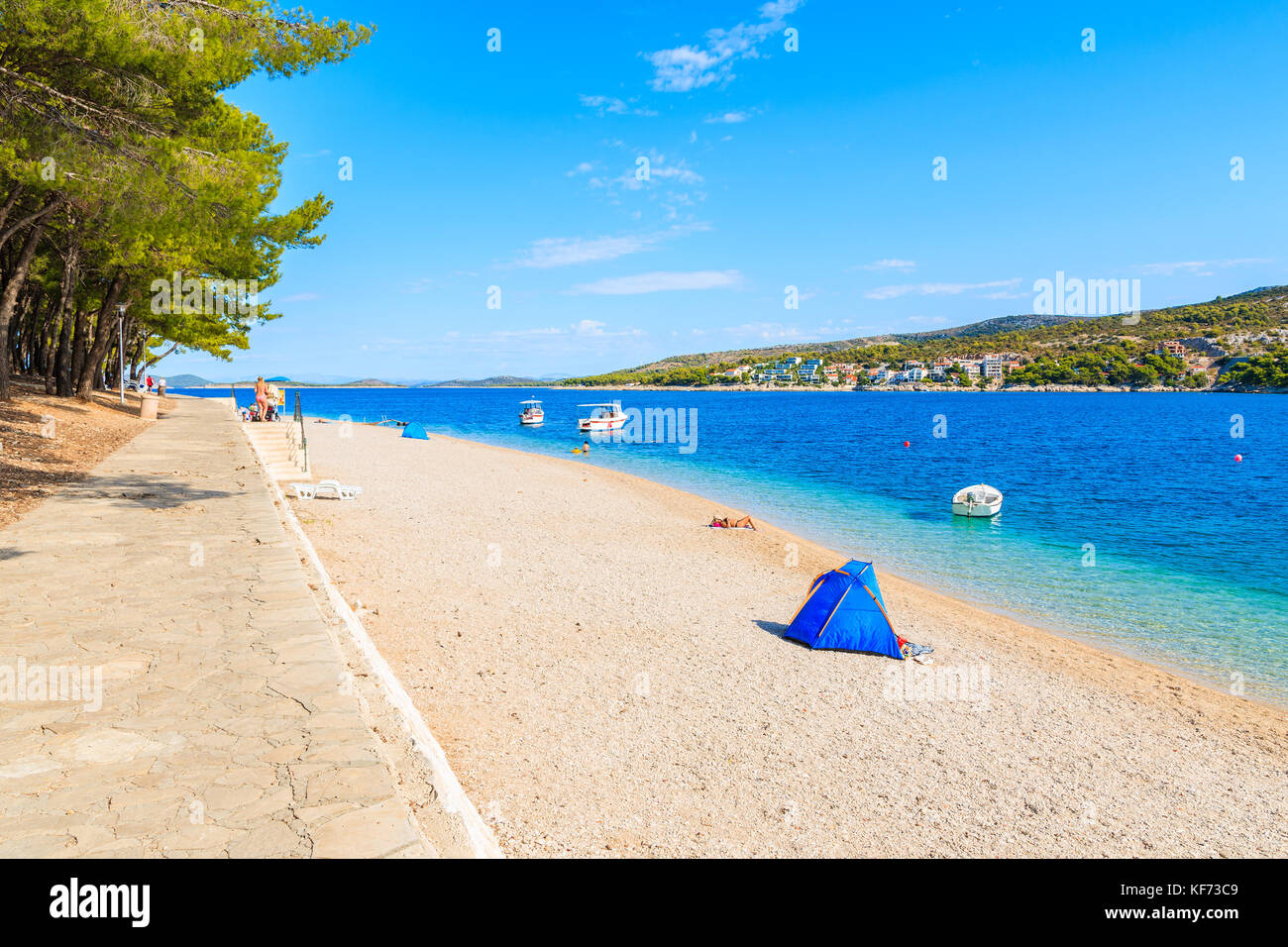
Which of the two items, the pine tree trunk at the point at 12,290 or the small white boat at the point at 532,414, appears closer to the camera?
the pine tree trunk at the point at 12,290

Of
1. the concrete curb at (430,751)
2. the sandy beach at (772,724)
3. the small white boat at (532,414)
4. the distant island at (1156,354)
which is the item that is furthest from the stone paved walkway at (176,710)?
the distant island at (1156,354)

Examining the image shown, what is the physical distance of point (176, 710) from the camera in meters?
4.72

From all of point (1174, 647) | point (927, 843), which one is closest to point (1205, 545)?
point (1174, 647)

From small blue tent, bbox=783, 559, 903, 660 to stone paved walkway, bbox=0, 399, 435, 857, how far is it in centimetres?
674

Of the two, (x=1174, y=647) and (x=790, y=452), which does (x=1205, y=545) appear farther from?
(x=790, y=452)

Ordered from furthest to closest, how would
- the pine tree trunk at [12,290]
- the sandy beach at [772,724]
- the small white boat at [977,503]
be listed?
the small white boat at [977,503] < the pine tree trunk at [12,290] < the sandy beach at [772,724]

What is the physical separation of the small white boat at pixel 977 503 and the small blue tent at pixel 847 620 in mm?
15130

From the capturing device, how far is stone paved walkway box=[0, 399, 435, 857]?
3.42 meters

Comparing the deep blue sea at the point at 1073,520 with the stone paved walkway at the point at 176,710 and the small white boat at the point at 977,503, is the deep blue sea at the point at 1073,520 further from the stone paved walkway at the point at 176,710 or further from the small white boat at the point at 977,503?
the stone paved walkway at the point at 176,710

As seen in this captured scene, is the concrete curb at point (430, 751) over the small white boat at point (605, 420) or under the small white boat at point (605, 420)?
under

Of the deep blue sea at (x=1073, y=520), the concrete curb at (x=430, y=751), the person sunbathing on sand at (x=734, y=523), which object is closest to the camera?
the concrete curb at (x=430, y=751)

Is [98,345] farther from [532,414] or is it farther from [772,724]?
[532,414]

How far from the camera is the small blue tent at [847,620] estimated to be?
9.89 m

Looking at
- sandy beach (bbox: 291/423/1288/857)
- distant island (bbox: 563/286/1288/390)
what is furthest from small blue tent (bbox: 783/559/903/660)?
distant island (bbox: 563/286/1288/390)
